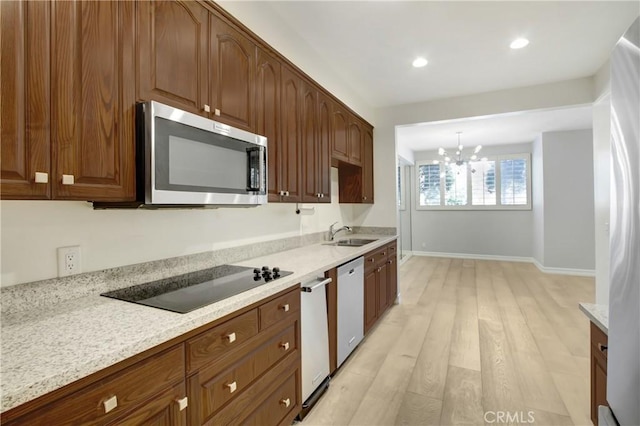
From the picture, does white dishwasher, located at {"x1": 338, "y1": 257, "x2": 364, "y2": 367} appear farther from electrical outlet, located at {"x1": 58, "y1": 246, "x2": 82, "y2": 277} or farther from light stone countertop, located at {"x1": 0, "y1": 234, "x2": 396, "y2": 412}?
electrical outlet, located at {"x1": 58, "y1": 246, "x2": 82, "y2": 277}

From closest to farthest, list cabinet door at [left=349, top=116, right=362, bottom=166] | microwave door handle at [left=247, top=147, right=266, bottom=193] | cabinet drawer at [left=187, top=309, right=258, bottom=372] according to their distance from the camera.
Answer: cabinet drawer at [left=187, top=309, right=258, bottom=372]
microwave door handle at [left=247, top=147, right=266, bottom=193]
cabinet door at [left=349, top=116, right=362, bottom=166]

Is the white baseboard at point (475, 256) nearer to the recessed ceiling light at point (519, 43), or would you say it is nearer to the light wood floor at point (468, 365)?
the light wood floor at point (468, 365)

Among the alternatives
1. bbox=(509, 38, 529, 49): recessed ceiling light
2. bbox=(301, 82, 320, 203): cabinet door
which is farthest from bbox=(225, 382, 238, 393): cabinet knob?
bbox=(509, 38, 529, 49): recessed ceiling light

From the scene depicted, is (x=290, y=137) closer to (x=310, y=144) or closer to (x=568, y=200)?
(x=310, y=144)

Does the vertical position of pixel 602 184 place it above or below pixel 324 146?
below

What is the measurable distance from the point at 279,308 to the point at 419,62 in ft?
8.77

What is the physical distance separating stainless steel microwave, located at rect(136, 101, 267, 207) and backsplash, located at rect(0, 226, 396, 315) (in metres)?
0.45

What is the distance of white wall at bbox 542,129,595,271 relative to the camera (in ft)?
18.4

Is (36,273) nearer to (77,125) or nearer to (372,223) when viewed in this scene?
(77,125)

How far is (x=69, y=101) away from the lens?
40.8 inches

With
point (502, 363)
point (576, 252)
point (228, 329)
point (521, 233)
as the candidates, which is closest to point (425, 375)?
point (502, 363)

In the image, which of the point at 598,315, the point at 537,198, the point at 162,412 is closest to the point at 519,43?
the point at 598,315

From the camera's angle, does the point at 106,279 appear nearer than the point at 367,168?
Yes

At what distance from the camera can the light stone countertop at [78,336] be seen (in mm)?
731
